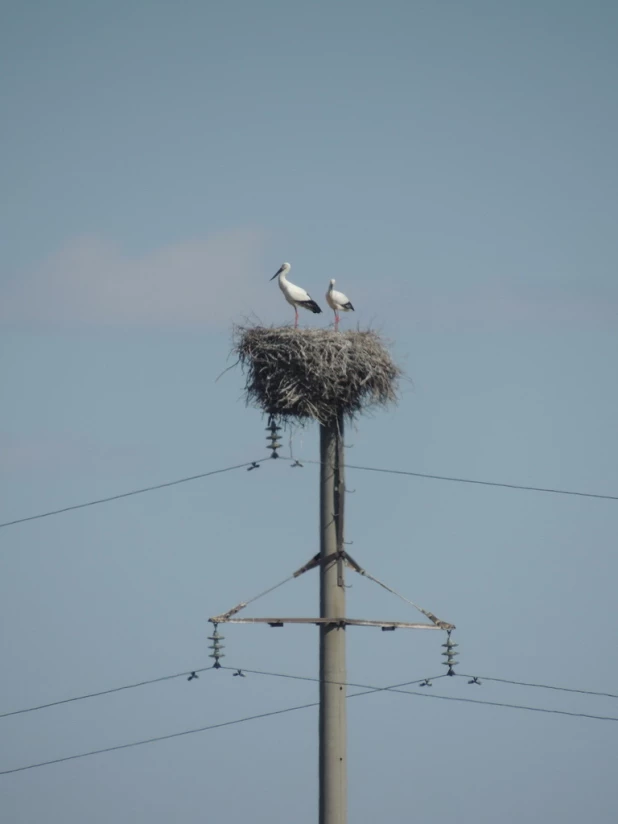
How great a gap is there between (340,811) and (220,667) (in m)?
2.05

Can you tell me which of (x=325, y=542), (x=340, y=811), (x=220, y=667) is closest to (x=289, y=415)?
(x=325, y=542)

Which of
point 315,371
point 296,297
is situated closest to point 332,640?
point 315,371

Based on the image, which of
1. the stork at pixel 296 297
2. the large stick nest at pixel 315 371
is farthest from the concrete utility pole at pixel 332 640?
the stork at pixel 296 297

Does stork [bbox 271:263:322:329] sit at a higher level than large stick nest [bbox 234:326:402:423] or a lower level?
higher

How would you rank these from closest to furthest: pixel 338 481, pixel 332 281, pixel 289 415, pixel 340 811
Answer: pixel 340 811, pixel 338 481, pixel 289 415, pixel 332 281

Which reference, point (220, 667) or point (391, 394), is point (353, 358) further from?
point (220, 667)

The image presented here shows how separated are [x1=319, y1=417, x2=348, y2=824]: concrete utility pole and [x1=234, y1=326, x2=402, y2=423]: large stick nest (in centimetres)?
73

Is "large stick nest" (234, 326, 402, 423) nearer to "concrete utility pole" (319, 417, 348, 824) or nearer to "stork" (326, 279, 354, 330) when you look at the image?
"concrete utility pole" (319, 417, 348, 824)

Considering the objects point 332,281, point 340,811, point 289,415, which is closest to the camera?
point 340,811

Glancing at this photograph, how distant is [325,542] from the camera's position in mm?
17594

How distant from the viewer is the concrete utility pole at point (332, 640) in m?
16.7

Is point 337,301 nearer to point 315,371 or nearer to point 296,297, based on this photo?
point 296,297

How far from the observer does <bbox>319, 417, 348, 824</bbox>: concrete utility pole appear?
16.7 m

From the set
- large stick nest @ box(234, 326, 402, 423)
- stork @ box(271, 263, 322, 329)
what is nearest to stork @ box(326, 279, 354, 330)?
stork @ box(271, 263, 322, 329)
